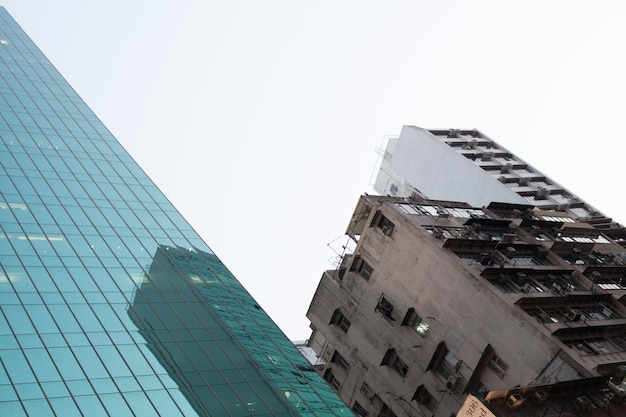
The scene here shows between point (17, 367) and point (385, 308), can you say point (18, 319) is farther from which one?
point (385, 308)

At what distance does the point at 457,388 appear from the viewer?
43.0 meters

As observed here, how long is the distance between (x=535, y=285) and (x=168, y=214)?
29.9 m

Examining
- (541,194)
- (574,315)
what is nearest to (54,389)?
(574,315)

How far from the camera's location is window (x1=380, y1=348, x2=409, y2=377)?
4772 centimetres

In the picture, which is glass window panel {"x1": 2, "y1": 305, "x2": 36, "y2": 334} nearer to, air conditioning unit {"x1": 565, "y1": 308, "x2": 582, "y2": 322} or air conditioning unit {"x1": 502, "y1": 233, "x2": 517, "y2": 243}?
air conditioning unit {"x1": 565, "y1": 308, "x2": 582, "y2": 322}

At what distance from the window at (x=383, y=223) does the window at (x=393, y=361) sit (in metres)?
8.61

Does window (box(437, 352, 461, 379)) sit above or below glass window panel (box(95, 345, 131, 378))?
above

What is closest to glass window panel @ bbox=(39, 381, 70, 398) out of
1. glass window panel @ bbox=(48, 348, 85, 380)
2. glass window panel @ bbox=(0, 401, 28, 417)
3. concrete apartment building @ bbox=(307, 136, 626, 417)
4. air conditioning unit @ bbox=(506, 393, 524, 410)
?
glass window panel @ bbox=(48, 348, 85, 380)

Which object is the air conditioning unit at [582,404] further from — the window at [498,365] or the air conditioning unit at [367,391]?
the air conditioning unit at [367,391]

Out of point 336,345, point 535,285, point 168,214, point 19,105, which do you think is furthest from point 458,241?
point 19,105

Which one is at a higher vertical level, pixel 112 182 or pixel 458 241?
pixel 458 241

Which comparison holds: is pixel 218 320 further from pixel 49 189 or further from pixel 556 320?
pixel 556 320

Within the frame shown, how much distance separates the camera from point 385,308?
1928 inches

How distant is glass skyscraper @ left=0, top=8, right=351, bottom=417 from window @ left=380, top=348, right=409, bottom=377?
21.2 feet
